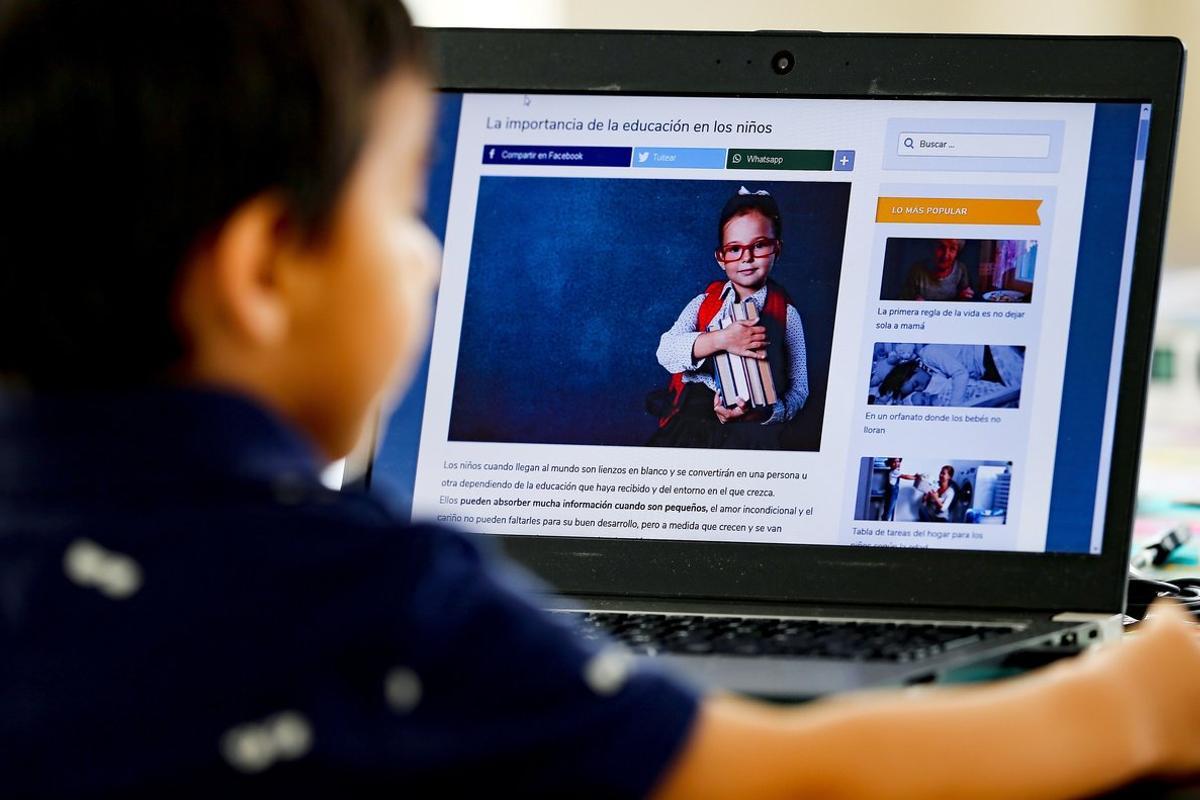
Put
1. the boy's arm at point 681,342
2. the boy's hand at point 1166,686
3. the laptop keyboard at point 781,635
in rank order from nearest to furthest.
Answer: the boy's hand at point 1166,686, the laptop keyboard at point 781,635, the boy's arm at point 681,342

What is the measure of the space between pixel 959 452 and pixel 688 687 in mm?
412

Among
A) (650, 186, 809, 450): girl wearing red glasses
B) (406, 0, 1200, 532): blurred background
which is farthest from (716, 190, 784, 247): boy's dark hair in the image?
(406, 0, 1200, 532): blurred background

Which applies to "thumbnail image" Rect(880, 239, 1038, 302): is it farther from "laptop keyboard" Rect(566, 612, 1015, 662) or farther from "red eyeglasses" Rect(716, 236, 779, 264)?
"laptop keyboard" Rect(566, 612, 1015, 662)

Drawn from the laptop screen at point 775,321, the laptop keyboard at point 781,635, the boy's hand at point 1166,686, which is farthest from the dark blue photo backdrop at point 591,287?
the boy's hand at point 1166,686

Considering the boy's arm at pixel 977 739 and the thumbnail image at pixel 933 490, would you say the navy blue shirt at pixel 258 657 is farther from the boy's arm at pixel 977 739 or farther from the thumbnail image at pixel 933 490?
the thumbnail image at pixel 933 490

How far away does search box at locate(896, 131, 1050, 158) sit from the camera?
81cm

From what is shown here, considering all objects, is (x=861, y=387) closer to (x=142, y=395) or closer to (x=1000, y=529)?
(x=1000, y=529)

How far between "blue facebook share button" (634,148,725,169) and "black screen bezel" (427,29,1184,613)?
38mm

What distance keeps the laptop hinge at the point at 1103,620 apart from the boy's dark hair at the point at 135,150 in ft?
1.58

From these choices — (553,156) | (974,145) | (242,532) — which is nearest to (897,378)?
(974,145)

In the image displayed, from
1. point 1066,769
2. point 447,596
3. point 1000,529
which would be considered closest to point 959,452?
point 1000,529

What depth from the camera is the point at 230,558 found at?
0.39 meters

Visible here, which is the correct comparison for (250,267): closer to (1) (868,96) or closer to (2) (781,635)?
(2) (781,635)

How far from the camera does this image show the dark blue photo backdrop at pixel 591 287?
0.83 m
